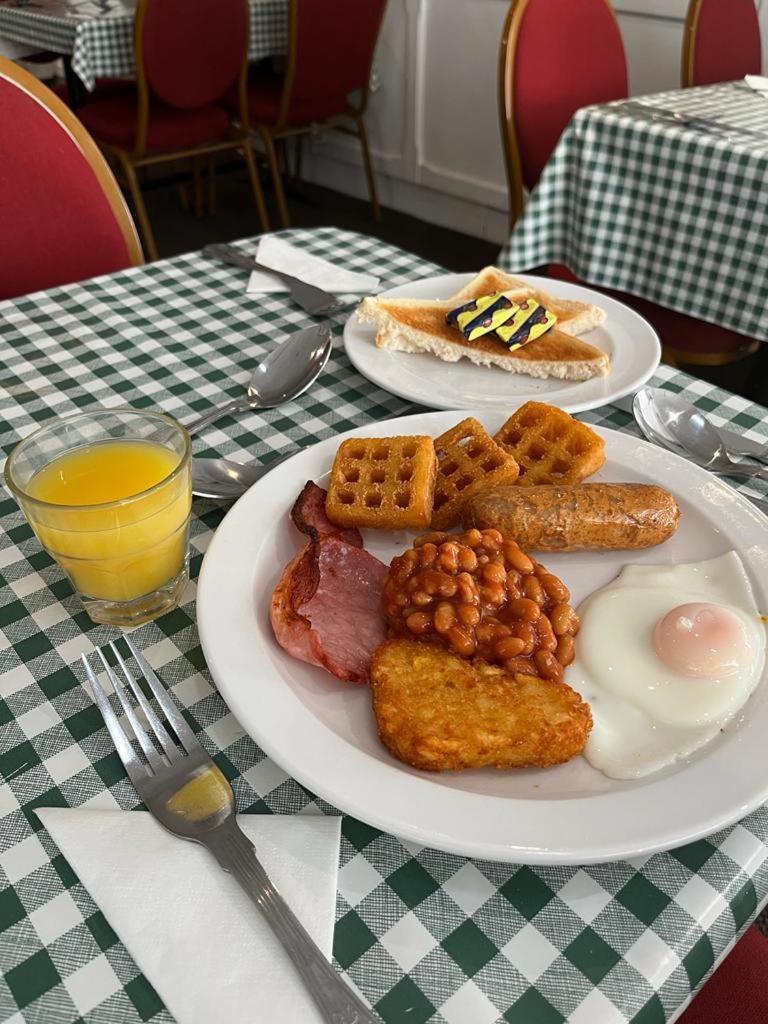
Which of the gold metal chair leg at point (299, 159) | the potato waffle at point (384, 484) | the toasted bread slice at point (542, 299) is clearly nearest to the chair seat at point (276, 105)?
the gold metal chair leg at point (299, 159)

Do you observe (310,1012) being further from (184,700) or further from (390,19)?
(390,19)

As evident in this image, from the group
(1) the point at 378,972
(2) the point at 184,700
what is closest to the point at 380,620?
(2) the point at 184,700

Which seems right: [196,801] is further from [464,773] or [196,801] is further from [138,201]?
[138,201]

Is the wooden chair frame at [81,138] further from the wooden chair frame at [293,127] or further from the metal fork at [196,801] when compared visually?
the wooden chair frame at [293,127]

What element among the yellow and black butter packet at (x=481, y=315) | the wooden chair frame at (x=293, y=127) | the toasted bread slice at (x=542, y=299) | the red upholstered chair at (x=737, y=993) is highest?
the yellow and black butter packet at (x=481, y=315)

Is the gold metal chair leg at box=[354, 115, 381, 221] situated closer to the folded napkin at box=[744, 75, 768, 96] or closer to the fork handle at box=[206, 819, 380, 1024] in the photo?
the folded napkin at box=[744, 75, 768, 96]

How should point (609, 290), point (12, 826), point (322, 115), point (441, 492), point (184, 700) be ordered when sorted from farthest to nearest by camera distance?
point (322, 115), point (609, 290), point (441, 492), point (184, 700), point (12, 826)

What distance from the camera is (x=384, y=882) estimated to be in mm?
612

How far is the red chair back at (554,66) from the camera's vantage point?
101 inches

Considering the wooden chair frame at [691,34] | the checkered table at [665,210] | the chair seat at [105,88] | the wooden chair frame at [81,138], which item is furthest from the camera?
the chair seat at [105,88]

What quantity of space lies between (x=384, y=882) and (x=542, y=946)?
12 centimetres

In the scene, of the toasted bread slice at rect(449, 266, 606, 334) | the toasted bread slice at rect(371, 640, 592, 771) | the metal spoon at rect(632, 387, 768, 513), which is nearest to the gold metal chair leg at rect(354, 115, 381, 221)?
the toasted bread slice at rect(449, 266, 606, 334)

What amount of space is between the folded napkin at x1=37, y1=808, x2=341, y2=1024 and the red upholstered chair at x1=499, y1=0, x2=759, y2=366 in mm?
2190

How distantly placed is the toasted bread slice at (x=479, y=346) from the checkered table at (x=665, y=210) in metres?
1.07
